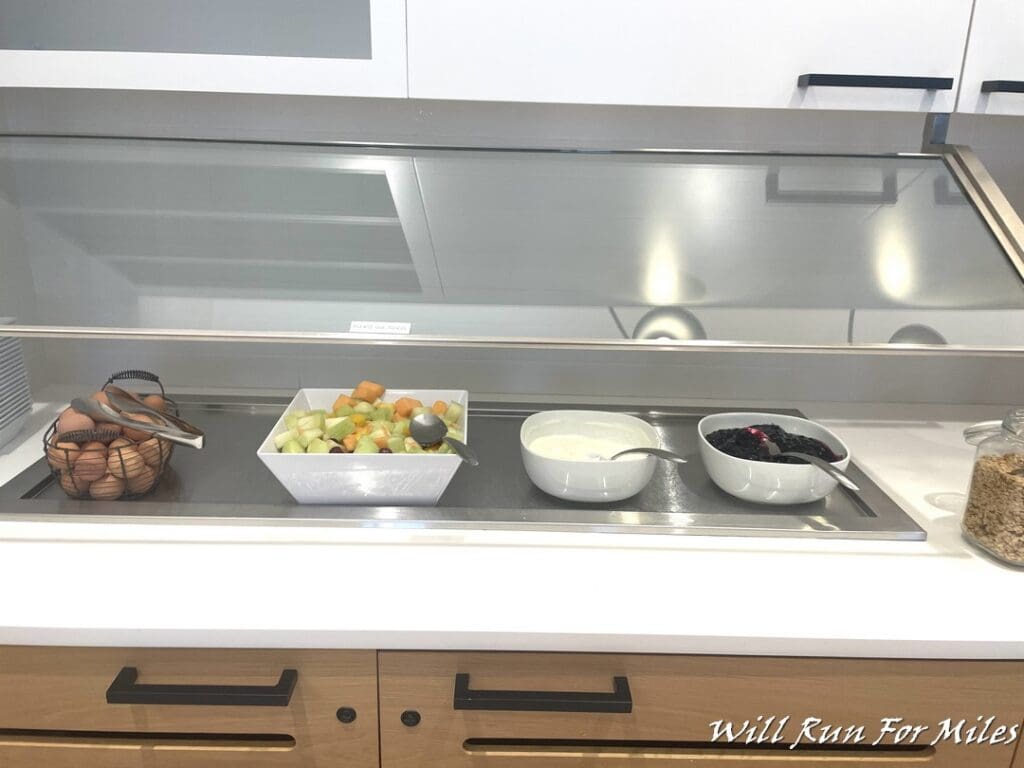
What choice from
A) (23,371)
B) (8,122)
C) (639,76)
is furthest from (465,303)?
(8,122)

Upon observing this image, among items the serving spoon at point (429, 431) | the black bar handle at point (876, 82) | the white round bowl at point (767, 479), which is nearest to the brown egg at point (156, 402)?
the serving spoon at point (429, 431)

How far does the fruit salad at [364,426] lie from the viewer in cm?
101

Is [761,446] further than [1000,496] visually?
Yes

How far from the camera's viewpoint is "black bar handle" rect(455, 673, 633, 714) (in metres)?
0.79

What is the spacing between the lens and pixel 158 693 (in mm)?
791

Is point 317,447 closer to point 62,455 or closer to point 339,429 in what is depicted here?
point 339,429

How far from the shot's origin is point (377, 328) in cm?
90

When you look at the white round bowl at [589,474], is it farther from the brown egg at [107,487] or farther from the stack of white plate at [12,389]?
the stack of white plate at [12,389]

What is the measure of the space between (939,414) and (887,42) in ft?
2.35

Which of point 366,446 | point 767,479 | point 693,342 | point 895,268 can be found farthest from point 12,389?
point 895,268

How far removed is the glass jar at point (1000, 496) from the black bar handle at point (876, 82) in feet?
1.40

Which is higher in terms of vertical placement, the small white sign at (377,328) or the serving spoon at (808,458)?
the small white sign at (377,328)

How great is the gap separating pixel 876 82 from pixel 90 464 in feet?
3.70

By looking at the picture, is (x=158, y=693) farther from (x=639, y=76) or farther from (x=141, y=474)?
(x=639, y=76)
